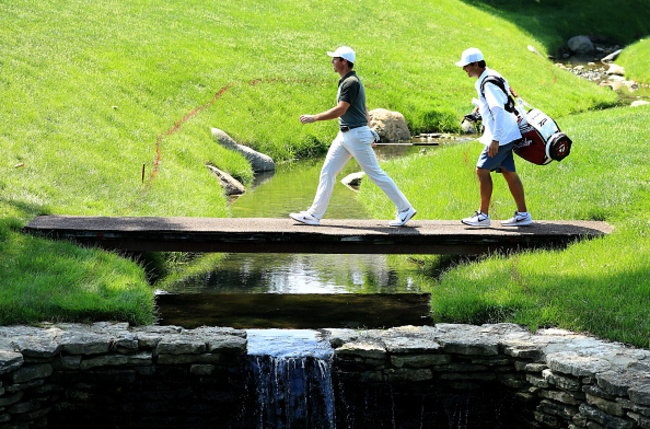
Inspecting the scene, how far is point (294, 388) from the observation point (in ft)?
22.9

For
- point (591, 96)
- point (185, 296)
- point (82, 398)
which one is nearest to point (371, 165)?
point (185, 296)

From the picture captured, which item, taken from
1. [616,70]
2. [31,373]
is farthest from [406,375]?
[616,70]

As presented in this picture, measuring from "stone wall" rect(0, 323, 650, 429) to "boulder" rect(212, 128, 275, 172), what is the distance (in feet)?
37.5

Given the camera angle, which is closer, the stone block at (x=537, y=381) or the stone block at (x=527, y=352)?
the stone block at (x=537, y=381)

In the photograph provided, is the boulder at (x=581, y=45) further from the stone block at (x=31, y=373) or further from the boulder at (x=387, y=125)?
the stone block at (x=31, y=373)

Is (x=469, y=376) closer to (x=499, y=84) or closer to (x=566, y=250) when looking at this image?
(x=566, y=250)

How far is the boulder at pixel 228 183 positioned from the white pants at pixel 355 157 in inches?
248

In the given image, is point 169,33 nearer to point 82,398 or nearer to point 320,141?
point 320,141

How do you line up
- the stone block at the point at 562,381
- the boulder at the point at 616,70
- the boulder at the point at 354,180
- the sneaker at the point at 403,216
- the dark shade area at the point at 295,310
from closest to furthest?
1. the stone block at the point at 562,381
2. the dark shade area at the point at 295,310
3. the sneaker at the point at 403,216
4. the boulder at the point at 354,180
5. the boulder at the point at 616,70

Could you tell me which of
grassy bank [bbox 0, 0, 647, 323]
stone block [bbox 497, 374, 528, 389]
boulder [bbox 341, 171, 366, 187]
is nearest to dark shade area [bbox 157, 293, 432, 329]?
grassy bank [bbox 0, 0, 647, 323]

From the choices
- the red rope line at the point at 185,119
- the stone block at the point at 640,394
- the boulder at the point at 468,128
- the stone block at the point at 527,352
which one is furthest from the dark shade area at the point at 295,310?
the boulder at the point at 468,128

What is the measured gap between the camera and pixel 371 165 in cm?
934

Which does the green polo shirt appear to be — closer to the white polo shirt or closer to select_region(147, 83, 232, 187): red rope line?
the white polo shirt

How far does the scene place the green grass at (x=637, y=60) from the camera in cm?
3772
